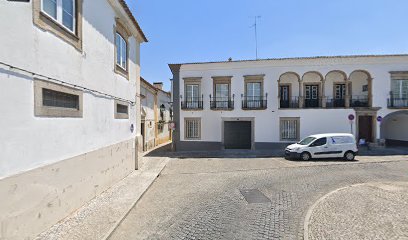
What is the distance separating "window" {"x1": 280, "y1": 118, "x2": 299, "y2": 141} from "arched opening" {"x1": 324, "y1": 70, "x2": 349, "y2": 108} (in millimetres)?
3240

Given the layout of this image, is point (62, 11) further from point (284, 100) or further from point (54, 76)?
point (284, 100)

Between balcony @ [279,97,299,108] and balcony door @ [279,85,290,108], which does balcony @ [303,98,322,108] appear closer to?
balcony @ [279,97,299,108]

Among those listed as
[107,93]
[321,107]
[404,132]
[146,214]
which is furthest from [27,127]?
[404,132]

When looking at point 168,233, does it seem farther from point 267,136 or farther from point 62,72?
point 267,136

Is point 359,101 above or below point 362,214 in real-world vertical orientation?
above

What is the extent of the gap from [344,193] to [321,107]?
491 inches

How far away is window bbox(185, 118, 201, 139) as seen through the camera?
61.2ft

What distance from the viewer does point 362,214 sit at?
5359 mm

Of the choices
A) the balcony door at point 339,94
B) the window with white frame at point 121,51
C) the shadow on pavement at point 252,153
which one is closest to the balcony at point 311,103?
the balcony door at point 339,94

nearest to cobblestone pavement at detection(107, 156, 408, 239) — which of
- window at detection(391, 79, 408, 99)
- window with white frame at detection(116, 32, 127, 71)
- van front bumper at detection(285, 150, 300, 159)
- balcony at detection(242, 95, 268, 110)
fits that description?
van front bumper at detection(285, 150, 300, 159)

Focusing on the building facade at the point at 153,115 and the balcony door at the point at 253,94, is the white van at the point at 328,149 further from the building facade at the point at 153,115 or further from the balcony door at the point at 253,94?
the building facade at the point at 153,115

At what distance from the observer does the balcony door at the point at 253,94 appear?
59.6 ft

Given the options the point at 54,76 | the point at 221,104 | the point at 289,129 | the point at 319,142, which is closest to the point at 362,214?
the point at 54,76

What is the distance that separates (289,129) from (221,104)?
19.0ft
